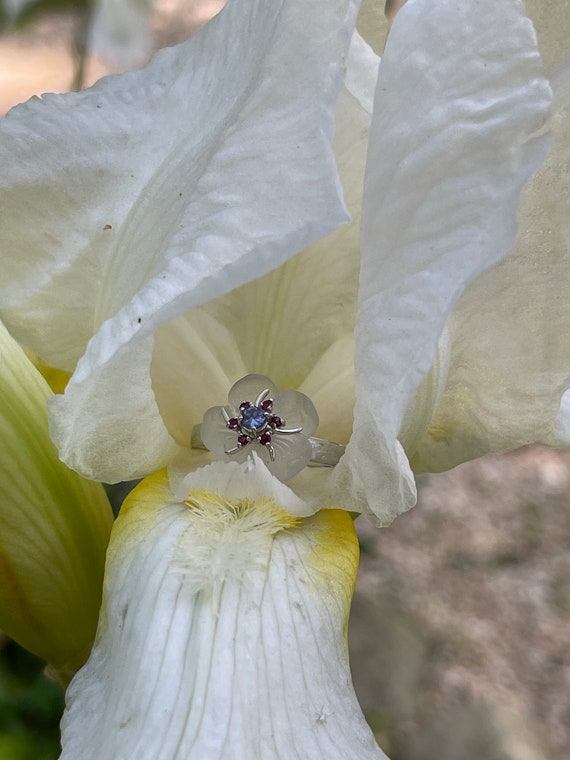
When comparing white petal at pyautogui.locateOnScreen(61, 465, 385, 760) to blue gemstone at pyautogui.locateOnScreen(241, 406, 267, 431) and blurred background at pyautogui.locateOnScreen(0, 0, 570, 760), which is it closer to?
blue gemstone at pyautogui.locateOnScreen(241, 406, 267, 431)

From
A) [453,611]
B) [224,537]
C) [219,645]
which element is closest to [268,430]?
[224,537]

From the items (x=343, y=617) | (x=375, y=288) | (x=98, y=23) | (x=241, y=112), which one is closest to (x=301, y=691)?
(x=343, y=617)

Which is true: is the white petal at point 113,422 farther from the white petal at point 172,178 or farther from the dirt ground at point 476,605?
the dirt ground at point 476,605

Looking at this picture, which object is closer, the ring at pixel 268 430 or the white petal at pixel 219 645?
the white petal at pixel 219 645

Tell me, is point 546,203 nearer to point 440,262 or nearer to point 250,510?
point 440,262

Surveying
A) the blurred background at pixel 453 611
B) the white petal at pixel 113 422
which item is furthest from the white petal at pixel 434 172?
the blurred background at pixel 453 611

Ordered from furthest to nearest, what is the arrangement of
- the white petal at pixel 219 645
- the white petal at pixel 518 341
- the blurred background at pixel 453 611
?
1. the blurred background at pixel 453 611
2. the white petal at pixel 518 341
3. the white petal at pixel 219 645

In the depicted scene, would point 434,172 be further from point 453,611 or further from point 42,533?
point 453,611
